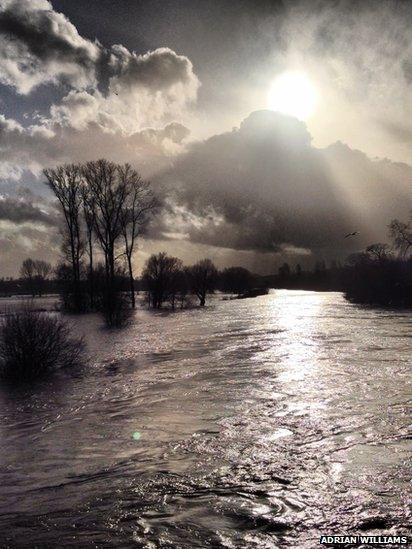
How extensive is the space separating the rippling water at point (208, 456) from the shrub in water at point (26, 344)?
1153mm

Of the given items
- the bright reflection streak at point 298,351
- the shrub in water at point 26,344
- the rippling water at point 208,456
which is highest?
the shrub in water at point 26,344

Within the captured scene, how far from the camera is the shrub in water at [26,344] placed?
1452 centimetres

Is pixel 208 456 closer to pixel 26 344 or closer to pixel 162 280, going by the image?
pixel 26 344

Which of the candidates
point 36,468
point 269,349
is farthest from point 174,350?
point 36,468

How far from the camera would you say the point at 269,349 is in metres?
20.3

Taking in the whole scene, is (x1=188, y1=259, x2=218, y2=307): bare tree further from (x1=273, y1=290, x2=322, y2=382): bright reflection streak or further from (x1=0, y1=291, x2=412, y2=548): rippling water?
(x1=0, y1=291, x2=412, y2=548): rippling water

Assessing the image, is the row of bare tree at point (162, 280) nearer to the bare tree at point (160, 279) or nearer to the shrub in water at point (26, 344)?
the bare tree at point (160, 279)

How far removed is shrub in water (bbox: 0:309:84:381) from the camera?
47.6ft

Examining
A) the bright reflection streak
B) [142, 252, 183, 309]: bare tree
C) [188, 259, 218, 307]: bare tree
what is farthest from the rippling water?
[188, 259, 218, 307]: bare tree

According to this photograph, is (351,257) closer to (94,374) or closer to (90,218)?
(90,218)

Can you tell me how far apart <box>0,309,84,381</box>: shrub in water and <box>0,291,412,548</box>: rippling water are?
1153 mm

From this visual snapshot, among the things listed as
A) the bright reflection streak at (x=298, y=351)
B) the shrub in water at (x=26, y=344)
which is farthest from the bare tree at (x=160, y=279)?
the shrub in water at (x=26, y=344)

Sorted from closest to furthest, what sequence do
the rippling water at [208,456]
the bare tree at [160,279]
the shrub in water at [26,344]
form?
the rippling water at [208,456] < the shrub in water at [26,344] < the bare tree at [160,279]

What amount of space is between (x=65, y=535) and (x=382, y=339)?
20.3 metres
